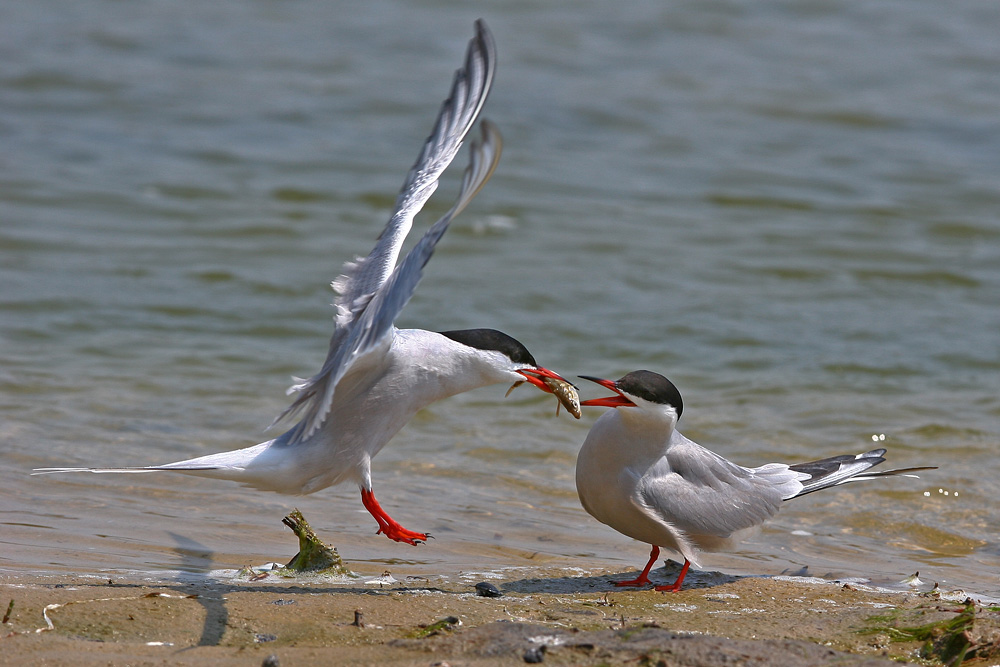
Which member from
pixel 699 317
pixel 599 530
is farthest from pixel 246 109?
pixel 599 530

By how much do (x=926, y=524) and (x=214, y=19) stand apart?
49.8 feet

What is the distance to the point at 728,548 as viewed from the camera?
493 cm

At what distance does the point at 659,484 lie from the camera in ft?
15.6

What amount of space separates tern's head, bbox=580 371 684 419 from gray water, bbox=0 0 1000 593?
804 mm

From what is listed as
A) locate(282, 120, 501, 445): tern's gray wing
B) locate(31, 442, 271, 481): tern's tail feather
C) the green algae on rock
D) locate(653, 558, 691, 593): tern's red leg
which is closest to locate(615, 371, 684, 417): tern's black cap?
Answer: locate(653, 558, 691, 593): tern's red leg

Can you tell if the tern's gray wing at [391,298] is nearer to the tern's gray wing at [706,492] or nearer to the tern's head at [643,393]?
the tern's head at [643,393]

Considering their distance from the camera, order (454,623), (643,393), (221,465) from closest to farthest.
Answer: (454,623)
(221,465)
(643,393)

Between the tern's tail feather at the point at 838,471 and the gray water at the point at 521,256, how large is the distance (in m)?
0.33

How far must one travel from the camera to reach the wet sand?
3373mm

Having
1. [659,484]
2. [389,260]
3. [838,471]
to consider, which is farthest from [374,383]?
[838,471]

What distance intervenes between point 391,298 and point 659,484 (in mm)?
1488

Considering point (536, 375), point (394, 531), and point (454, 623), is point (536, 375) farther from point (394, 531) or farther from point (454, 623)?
point (454, 623)

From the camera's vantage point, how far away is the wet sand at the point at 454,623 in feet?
11.1

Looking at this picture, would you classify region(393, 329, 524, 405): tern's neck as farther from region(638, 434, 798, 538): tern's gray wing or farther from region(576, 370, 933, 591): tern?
region(638, 434, 798, 538): tern's gray wing
